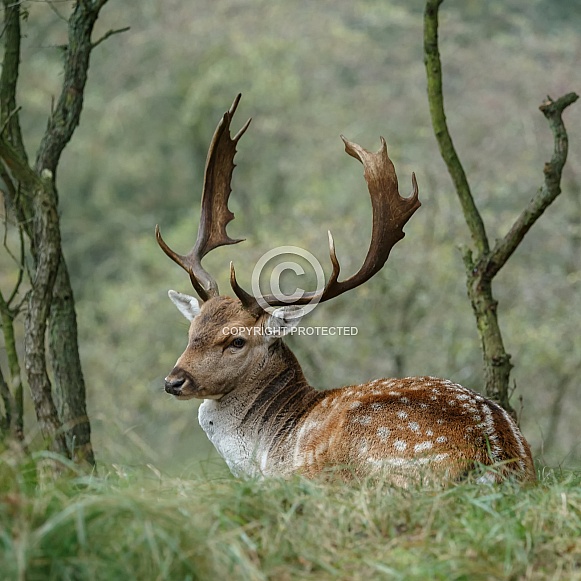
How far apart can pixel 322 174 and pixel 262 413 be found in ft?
42.6

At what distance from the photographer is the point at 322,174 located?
19.2m

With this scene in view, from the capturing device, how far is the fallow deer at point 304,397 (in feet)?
17.9

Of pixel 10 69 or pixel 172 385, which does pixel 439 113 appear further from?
pixel 10 69

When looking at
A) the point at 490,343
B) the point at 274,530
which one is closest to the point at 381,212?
the point at 490,343

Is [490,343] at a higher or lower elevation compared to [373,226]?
lower

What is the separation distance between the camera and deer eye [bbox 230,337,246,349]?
659cm

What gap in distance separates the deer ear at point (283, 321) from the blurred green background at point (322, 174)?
1491 mm

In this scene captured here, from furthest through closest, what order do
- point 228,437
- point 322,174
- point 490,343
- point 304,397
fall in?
point 322,174 → point 490,343 → point 304,397 → point 228,437

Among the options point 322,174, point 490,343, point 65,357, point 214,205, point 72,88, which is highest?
point 322,174

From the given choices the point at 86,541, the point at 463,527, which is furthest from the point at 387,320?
the point at 86,541

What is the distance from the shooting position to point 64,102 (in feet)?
22.1

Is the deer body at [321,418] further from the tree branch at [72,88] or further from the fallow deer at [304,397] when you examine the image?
the tree branch at [72,88]

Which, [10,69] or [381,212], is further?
[10,69]

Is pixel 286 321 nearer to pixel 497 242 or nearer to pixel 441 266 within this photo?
pixel 497 242
